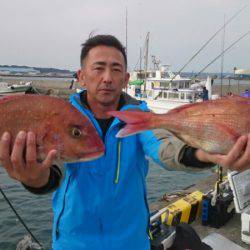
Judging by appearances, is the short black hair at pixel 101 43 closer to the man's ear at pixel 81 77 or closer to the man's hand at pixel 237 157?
the man's ear at pixel 81 77

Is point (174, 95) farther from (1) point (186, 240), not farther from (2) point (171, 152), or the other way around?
(2) point (171, 152)

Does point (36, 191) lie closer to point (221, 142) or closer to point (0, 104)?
point (0, 104)

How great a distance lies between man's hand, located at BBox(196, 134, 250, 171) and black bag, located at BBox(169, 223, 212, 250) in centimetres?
285

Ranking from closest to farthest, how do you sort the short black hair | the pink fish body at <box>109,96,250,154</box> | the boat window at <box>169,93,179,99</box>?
the pink fish body at <box>109,96,250,154</box>, the short black hair, the boat window at <box>169,93,179,99</box>

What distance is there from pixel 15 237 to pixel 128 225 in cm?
649

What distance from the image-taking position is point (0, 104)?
214 centimetres

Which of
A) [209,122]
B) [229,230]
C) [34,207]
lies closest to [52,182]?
[209,122]

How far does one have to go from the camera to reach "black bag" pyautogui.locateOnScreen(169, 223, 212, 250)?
4.81m

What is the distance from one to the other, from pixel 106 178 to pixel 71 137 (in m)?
0.57

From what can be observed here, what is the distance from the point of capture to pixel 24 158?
84.5 inches

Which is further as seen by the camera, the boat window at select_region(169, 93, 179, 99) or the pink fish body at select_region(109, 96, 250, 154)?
the boat window at select_region(169, 93, 179, 99)

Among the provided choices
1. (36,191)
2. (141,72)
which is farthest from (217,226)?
(141,72)

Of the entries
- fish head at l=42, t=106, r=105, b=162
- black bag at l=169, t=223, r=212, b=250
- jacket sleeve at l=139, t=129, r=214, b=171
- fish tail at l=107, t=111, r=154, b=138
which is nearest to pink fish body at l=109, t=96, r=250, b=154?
fish tail at l=107, t=111, r=154, b=138

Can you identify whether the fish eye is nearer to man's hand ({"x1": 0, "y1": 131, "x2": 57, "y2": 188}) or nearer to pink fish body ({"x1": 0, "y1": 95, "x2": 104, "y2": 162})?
pink fish body ({"x1": 0, "y1": 95, "x2": 104, "y2": 162})
